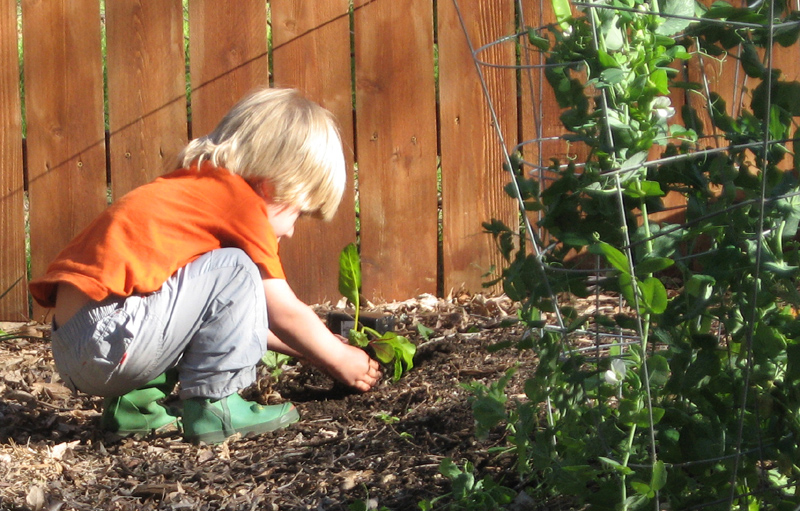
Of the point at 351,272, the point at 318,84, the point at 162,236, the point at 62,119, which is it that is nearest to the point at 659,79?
the point at 162,236

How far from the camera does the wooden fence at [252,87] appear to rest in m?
3.53

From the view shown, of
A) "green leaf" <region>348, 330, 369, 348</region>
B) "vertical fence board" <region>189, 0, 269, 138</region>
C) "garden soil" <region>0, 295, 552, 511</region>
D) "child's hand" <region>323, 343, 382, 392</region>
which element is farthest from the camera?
"vertical fence board" <region>189, 0, 269, 138</region>

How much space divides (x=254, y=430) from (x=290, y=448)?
21 cm

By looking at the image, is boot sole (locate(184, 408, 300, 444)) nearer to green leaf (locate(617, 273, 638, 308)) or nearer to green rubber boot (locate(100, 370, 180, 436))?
green rubber boot (locate(100, 370, 180, 436))

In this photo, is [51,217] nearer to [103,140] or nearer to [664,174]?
[103,140]

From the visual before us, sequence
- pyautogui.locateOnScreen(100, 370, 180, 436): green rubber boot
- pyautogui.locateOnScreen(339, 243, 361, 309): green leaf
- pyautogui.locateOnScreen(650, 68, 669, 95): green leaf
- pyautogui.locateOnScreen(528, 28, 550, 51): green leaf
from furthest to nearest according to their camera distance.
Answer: pyautogui.locateOnScreen(339, 243, 361, 309): green leaf
pyautogui.locateOnScreen(100, 370, 180, 436): green rubber boot
pyautogui.locateOnScreen(528, 28, 550, 51): green leaf
pyautogui.locateOnScreen(650, 68, 669, 95): green leaf

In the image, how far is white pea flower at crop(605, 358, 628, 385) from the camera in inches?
54.2

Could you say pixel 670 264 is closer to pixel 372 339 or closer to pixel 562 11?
pixel 562 11

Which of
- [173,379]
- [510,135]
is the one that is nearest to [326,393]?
[173,379]

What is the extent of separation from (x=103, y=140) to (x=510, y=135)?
172 centimetres

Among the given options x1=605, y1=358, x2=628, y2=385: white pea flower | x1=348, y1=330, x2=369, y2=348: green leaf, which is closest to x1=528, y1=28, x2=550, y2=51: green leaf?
x1=605, y1=358, x2=628, y2=385: white pea flower

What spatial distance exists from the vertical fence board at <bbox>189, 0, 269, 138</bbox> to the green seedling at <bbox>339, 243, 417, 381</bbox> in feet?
3.12

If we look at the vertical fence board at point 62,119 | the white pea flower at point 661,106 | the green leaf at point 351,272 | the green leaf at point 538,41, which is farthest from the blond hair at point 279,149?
the white pea flower at point 661,106

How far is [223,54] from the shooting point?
356 centimetres
